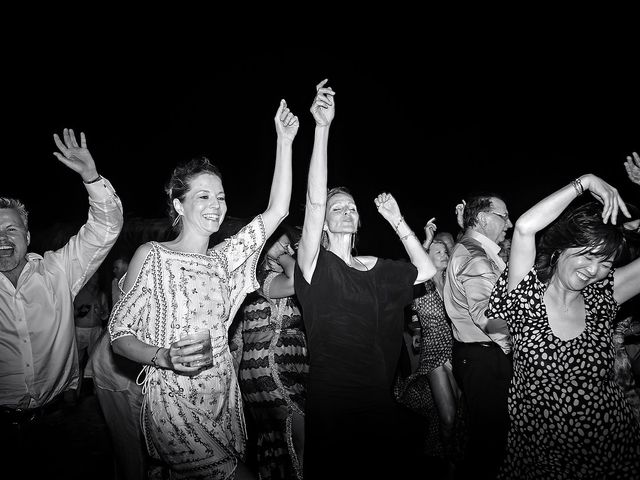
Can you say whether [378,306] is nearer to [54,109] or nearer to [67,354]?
[67,354]

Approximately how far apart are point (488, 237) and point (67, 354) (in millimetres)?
3293

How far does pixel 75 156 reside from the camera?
228 cm

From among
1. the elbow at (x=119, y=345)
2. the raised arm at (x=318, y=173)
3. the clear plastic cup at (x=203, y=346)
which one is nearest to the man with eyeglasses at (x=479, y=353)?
the raised arm at (x=318, y=173)

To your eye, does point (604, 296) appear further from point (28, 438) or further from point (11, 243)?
point (11, 243)

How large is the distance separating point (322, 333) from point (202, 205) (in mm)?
954

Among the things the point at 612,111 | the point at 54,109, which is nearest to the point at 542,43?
the point at 612,111

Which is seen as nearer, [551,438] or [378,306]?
[551,438]

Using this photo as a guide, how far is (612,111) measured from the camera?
754 cm

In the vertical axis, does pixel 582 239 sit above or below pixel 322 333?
above

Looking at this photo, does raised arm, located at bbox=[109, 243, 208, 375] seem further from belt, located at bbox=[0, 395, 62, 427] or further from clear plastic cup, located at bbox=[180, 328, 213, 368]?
belt, located at bbox=[0, 395, 62, 427]

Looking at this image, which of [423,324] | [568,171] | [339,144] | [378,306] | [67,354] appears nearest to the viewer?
[378,306]

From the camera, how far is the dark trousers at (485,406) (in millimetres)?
2924

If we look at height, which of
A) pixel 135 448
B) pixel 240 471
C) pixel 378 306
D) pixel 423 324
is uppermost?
pixel 378 306

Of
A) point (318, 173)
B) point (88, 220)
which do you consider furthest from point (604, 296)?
point (88, 220)
